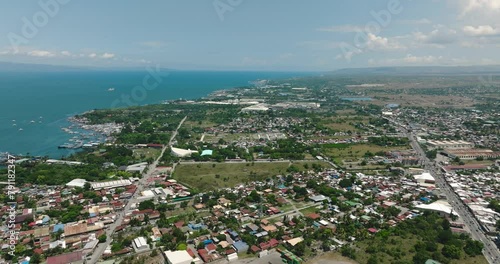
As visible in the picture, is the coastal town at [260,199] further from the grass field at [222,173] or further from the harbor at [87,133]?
the harbor at [87,133]

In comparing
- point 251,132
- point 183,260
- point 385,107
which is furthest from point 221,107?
point 183,260

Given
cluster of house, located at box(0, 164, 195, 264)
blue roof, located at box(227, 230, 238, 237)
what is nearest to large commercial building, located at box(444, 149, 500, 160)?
blue roof, located at box(227, 230, 238, 237)

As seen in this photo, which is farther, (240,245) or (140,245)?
(240,245)

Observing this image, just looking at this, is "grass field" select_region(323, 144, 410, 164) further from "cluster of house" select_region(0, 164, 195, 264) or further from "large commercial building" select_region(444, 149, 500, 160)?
"cluster of house" select_region(0, 164, 195, 264)

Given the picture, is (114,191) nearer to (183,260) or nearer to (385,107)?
(183,260)

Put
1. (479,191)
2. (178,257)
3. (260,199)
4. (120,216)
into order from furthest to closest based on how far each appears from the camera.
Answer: (479,191), (260,199), (120,216), (178,257)

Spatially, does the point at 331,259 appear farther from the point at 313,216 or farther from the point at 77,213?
the point at 77,213

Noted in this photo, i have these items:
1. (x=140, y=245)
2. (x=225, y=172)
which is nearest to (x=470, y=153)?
(x=225, y=172)
